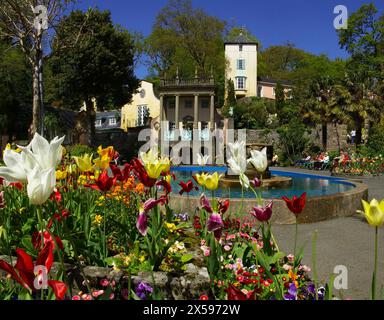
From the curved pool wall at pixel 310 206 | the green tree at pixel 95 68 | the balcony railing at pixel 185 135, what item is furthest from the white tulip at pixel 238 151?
the balcony railing at pixel 185 135

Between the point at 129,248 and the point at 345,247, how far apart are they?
404cm

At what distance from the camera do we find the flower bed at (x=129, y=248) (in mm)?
2043

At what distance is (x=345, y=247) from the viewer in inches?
241

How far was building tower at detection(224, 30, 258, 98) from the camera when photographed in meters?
52.9

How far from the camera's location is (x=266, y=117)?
4044cm

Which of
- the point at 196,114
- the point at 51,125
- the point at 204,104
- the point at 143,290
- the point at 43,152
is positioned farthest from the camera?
the point at 204,104

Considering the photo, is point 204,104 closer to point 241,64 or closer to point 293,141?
point 293,141

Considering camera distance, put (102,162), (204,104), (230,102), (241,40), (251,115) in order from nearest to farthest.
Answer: (102,162) < (204,104) < (251,115) < (230,102) < (241,40)

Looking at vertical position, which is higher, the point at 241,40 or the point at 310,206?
the point at 241,40

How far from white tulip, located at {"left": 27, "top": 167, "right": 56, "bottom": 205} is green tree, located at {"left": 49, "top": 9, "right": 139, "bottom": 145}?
95.5ft

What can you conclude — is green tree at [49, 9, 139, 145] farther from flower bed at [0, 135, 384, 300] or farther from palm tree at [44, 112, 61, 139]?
flower bed at [0, 135, 384, 300]

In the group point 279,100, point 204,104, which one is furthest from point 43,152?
point 279,100

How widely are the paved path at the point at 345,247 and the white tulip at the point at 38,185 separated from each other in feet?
8.41

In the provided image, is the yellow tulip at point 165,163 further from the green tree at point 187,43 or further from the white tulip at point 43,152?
the green tree at point 187,43
